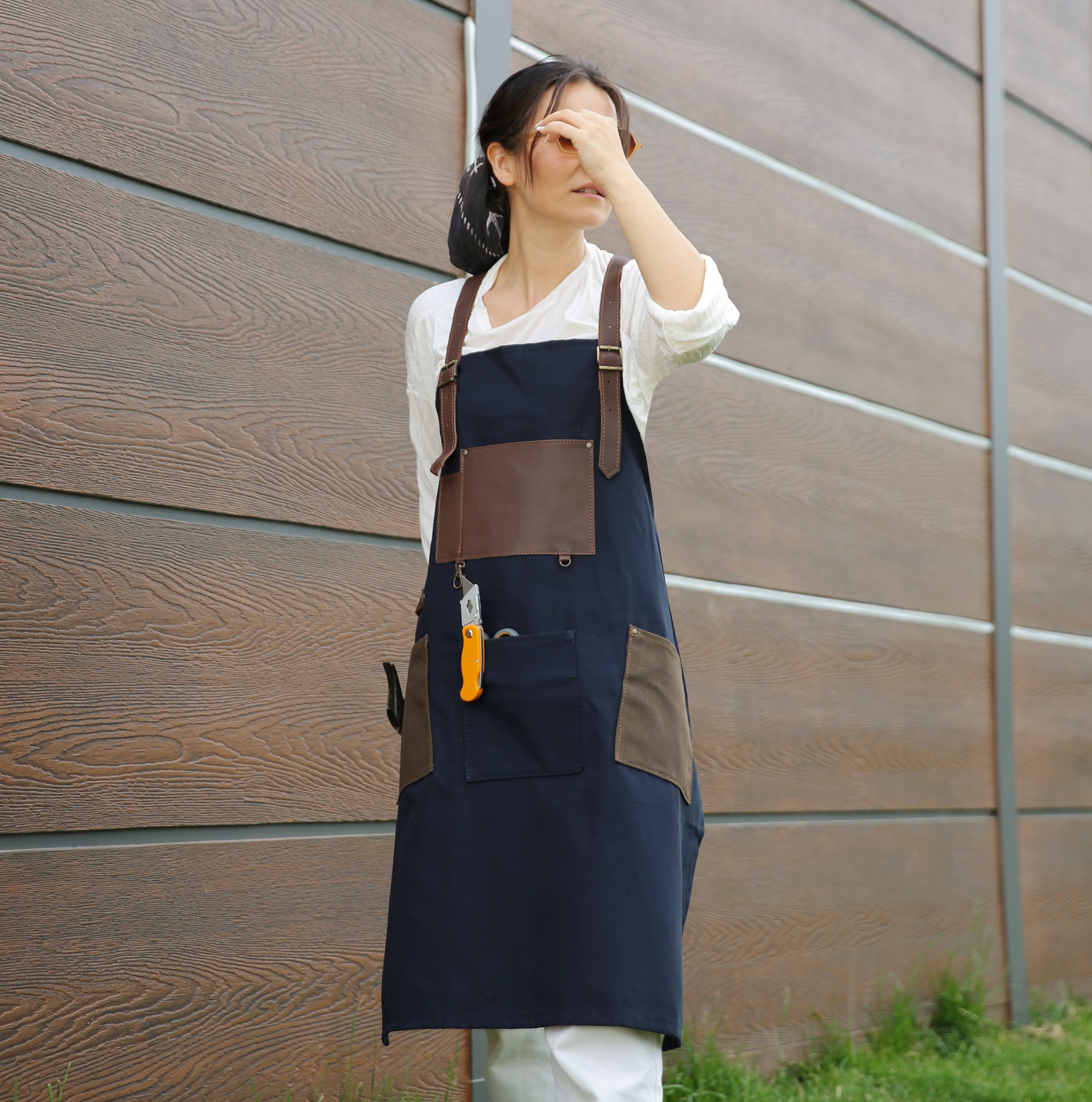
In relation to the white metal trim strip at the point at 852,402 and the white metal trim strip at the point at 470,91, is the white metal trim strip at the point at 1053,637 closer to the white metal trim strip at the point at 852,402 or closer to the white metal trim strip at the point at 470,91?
the white metal trim strip at the point at 852,402

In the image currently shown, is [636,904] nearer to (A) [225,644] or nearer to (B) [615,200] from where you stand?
(B) [615,200]

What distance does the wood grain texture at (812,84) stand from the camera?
8.18 feet

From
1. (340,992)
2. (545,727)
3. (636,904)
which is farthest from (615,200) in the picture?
(340,992)

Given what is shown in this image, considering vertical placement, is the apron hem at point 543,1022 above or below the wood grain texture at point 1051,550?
below

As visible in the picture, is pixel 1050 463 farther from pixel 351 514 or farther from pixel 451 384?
pixel 451 384

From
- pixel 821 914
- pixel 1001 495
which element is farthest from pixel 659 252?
pixel 1001 495

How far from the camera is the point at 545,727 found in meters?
1.25

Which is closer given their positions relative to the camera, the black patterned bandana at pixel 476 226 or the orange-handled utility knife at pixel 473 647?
the orange-handled utility knife at pixel 473 647

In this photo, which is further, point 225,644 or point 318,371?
point 318,371

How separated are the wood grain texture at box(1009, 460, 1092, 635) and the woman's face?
236 centimetres

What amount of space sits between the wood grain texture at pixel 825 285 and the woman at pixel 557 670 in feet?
3.50

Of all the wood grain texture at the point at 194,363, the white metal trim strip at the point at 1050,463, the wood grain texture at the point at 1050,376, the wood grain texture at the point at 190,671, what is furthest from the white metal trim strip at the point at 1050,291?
the wood grain texture at the point at 190,671

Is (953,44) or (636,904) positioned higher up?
(953,44)

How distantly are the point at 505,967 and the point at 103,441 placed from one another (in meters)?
0.96
